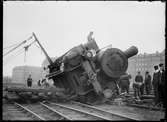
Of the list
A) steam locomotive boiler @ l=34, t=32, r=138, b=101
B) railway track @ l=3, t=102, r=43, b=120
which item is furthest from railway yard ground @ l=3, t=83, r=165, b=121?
steam locomotive boiler @ l=34, t=32, r=138, b=101

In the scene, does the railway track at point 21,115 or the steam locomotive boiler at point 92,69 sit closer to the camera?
the railway track at point 21,115

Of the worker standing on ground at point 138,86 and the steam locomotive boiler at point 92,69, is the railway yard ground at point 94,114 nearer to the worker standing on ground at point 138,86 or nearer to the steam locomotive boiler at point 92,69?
the steam locomotive boiler at point 92,69

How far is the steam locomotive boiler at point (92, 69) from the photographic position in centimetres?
1123

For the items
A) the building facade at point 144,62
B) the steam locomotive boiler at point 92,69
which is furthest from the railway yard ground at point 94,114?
A: the building facade at point 144,62

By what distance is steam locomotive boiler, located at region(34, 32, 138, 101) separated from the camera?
11.2m

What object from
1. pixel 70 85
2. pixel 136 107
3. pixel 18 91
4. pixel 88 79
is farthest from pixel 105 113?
pixel 18 91

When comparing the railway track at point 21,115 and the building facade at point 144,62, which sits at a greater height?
the building facade at point 144,62

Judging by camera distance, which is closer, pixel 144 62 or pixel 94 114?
pixel 94 114

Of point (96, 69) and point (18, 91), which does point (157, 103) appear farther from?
point (18, 91)

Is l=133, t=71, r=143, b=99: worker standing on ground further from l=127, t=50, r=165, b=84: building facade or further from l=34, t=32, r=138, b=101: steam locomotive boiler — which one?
l=127, t=50, r=165, b=84: building facade

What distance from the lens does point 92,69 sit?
11312 mm

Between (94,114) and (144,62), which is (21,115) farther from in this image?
(144,62)

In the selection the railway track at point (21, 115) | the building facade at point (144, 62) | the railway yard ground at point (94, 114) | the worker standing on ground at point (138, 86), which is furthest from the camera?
the building facade at point (144, 62)

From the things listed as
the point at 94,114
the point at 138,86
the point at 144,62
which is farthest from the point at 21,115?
the point at 144,62
